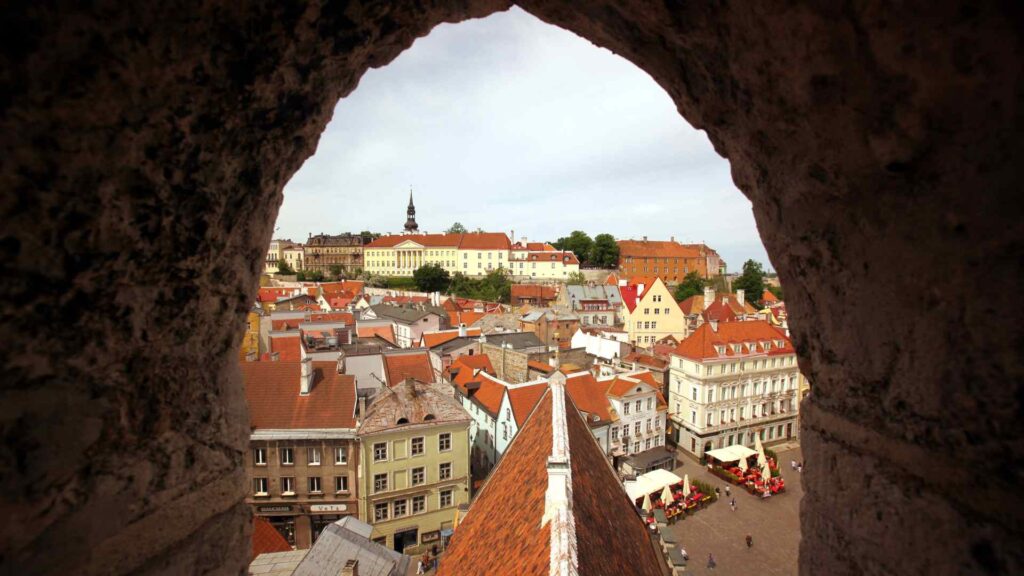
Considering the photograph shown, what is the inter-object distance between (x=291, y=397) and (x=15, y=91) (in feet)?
56.9

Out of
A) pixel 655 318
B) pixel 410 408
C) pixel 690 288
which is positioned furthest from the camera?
pixel 690 288

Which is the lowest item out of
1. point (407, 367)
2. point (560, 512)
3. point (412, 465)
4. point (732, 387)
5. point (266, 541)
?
point (412, 465)

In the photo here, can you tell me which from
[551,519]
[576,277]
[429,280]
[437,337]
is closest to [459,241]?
[429,280]

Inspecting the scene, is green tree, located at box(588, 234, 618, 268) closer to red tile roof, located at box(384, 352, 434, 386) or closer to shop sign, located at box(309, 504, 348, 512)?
red tile roof, located at box(384, 352, 434, 386)

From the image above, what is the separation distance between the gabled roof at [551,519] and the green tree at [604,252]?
6585 centimetres

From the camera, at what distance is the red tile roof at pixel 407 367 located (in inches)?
816

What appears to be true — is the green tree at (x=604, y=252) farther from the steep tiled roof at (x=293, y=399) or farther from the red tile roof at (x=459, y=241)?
the steep tiled roof at (x=293, y=399)

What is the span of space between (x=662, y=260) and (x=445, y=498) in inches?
2600

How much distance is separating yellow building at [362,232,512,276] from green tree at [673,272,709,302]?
26279 mm

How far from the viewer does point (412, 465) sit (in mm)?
17031

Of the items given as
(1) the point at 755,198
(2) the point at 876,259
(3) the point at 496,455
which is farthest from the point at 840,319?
(3) the point at 496,455

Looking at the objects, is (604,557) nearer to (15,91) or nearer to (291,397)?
(15,91)

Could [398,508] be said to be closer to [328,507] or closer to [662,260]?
[328,507]

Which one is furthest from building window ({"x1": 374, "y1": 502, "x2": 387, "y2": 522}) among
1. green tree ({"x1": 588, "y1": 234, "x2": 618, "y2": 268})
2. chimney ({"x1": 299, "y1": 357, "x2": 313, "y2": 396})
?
green tree ({"x1": 588, "y1": 234, "x2": 618, "y2": 268})
